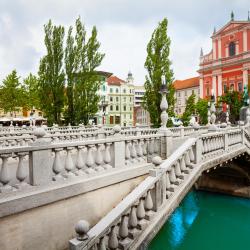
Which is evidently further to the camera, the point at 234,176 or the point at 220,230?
the point at 234,176

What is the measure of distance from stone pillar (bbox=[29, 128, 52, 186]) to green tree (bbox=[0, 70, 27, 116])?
104ft

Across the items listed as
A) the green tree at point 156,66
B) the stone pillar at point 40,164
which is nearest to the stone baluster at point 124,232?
the stone pillar at point 40,164

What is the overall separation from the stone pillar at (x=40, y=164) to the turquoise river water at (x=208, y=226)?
6.46 meters

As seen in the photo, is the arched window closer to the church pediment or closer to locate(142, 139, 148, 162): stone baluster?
the church pediment

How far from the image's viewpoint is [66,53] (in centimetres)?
2284

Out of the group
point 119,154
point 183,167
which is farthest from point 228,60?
point 119,154

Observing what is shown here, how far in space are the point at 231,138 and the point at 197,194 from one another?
740 cm

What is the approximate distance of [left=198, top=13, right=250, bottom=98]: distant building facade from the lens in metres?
45.7

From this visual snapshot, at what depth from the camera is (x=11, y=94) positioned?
111 ft

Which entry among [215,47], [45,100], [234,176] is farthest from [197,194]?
[215,47]

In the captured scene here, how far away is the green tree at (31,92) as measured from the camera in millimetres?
35781

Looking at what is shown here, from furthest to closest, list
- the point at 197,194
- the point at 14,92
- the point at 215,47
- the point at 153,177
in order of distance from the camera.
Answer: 1. the point at 215,47
2. the point at 14,92
3. the point at 197,194
4. the point at 153,177

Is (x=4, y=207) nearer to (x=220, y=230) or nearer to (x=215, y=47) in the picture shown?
(x=220, y=230)

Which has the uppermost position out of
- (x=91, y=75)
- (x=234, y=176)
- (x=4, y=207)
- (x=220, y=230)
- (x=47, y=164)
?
(x=91, y=75)
